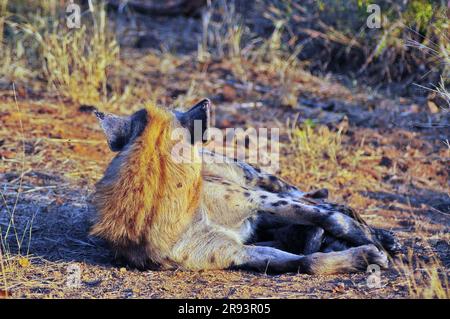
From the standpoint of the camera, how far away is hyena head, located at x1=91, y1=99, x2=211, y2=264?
4.38m

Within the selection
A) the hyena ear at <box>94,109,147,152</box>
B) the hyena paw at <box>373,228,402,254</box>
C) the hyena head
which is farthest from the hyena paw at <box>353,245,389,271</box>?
the hyena ear at <box>94,109,147,152</box>

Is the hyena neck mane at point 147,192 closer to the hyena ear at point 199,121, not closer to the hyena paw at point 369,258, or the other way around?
the hyena ear at point 199,121

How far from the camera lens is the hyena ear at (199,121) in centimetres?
442

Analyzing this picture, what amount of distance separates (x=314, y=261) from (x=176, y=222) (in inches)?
32.0

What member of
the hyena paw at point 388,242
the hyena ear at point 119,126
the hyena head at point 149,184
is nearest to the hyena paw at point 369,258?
the hyena paw at point 388,242

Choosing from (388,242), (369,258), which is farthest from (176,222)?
(388,242)

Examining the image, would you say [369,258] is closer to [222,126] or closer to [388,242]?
[388,242]

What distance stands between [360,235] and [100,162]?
104 inches

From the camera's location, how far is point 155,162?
4383 millimetres

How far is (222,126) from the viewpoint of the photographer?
25.2ft

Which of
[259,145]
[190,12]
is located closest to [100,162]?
[259,145]

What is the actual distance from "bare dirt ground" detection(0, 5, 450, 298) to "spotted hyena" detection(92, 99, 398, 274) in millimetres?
111

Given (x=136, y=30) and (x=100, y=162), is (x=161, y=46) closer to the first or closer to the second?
(x=136, y=30)
